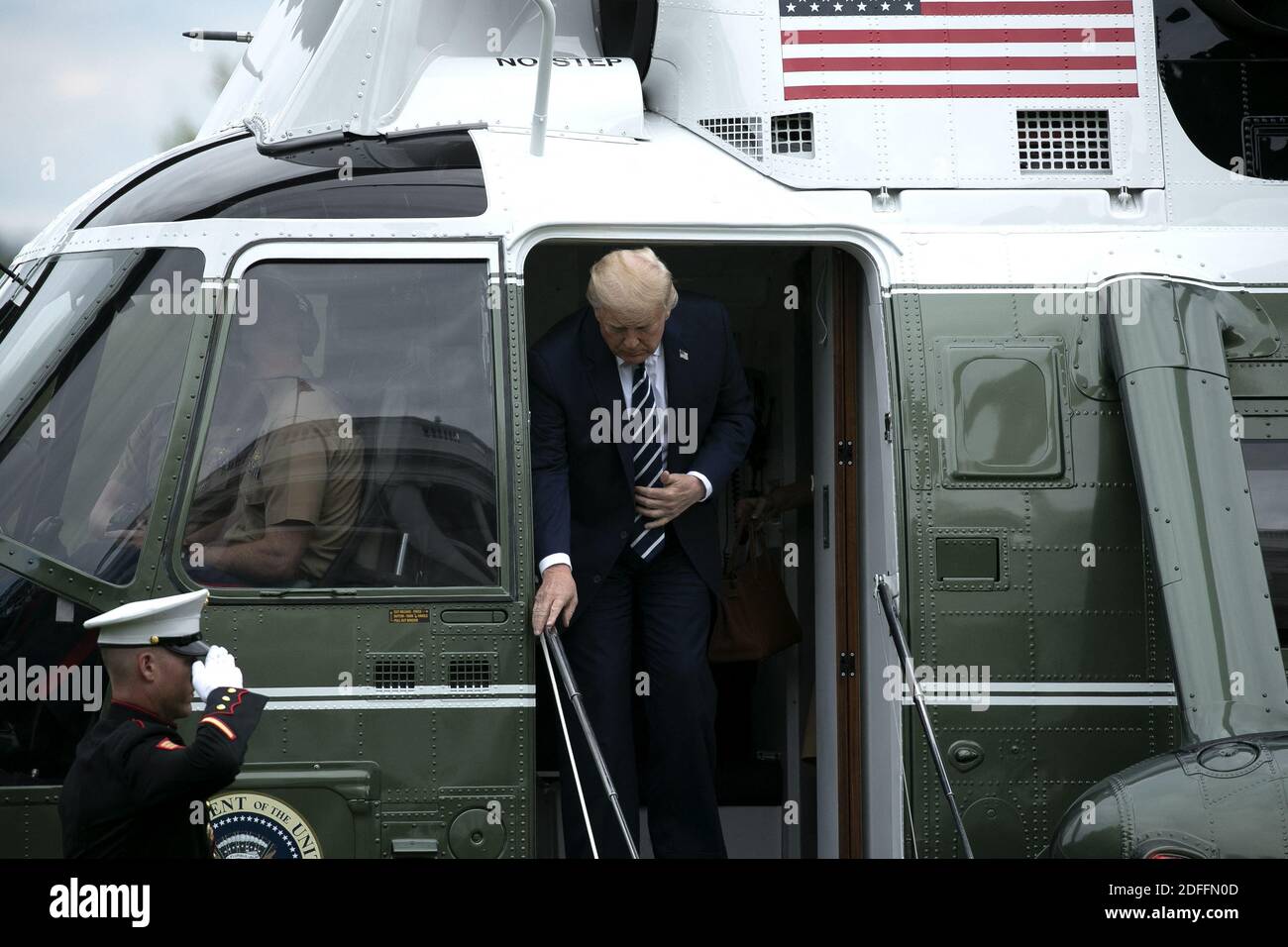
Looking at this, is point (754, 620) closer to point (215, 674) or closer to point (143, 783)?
point (215, 674)

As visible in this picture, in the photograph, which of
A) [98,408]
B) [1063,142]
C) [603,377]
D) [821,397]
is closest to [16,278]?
[98,408]

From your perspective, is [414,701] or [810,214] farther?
[810,214]

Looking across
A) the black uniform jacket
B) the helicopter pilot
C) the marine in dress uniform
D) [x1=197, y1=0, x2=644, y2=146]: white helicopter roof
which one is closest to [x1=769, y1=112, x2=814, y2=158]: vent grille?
[x1=197, y1=0, x2=644, y2=146]: white helicopter roof

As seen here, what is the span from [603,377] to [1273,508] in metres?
2.19

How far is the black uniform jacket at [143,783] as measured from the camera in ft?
11.3

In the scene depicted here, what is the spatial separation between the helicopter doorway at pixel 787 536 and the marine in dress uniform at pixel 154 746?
4.55 feet

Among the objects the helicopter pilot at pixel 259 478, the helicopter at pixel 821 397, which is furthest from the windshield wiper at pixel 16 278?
the helicopter pilot at pixel 259 478

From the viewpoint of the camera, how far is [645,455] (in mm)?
4719

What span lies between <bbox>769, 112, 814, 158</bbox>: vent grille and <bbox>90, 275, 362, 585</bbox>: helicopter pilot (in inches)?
69.7

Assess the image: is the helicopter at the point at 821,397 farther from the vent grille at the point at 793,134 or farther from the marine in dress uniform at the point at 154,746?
the marine in dress uniform at the point at 154,746

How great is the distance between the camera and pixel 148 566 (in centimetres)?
426

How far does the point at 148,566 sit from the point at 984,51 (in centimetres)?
324
